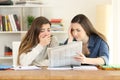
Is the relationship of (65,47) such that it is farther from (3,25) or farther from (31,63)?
(3,25)

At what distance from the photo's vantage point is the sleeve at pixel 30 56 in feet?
9.02

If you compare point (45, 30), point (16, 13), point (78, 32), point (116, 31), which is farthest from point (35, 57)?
point (116, 31)

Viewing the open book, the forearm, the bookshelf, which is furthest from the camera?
the bookshelf

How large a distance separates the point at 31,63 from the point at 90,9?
6.71ft

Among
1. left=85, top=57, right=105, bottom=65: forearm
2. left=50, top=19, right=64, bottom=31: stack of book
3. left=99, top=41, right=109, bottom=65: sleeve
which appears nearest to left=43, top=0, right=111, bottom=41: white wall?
left=50, top=19, right=64, bottom=31: stack of book

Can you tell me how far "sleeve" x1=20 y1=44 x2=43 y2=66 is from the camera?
275cm

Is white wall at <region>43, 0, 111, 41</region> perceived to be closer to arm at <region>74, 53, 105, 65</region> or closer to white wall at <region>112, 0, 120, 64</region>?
white wall at <region>112, 0, 120, 64</region>

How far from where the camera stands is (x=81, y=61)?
2.40 metres

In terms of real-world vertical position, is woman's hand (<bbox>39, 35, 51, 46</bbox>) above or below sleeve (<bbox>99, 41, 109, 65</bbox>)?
above

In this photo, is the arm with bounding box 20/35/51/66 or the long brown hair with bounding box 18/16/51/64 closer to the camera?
the arm with bounding box 20/35/51/66

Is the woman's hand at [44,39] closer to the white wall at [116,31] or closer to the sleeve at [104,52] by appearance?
the sleeve at [104,52]

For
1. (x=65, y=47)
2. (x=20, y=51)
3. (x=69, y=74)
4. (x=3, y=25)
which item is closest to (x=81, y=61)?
(x=65, y=47)

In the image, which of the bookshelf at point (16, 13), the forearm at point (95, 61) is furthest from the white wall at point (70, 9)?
the forearm at point (95, 61)

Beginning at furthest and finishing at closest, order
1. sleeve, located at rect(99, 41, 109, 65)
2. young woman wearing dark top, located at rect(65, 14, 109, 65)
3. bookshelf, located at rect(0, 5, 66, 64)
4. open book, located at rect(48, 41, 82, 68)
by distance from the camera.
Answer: bookshelf, located at rect(0, 5, 66, 64), young woman wearing dark top, located at rect(65, 14, 109, 65), sleeve, located at rect(99, 41, 109, 65), open book, located at rect(48, 41, 82, 68)
